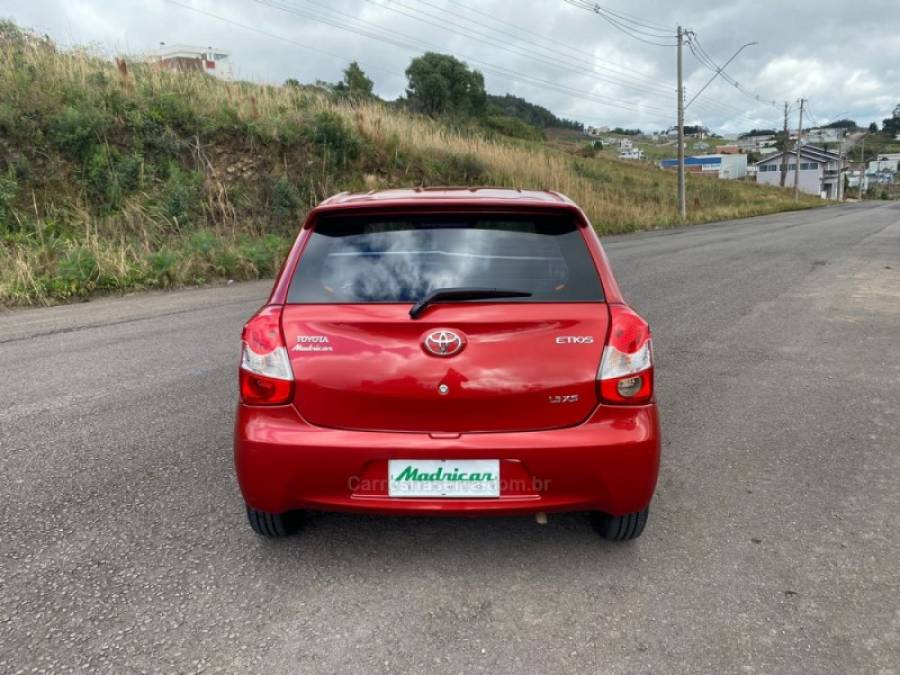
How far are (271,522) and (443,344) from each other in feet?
3.65

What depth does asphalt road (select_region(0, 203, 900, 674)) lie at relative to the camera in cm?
217

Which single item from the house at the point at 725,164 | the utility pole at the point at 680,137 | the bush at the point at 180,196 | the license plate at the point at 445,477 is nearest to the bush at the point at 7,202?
the bush at the point at 180,196

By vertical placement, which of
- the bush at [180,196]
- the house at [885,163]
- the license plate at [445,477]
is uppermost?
the bush at [180,196]

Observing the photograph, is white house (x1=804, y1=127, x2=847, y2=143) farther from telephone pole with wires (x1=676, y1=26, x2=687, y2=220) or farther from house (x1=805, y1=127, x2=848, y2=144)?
telephone pole with wires (x1=676, y1=26, x2=687, y2=220)

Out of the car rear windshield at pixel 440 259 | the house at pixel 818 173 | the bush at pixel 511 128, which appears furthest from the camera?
the house at pixel 818 173

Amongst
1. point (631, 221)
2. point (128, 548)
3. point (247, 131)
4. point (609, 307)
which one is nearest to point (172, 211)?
point (247, 131)

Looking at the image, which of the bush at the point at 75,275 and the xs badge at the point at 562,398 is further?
the bush at the point at 75,275

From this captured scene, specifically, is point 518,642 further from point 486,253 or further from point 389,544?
point 486,253

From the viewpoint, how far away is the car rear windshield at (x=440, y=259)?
261cm

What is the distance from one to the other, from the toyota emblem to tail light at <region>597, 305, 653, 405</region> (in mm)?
557

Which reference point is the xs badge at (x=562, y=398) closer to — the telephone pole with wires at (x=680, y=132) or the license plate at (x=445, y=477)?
the license plate at (x=445, y=477)

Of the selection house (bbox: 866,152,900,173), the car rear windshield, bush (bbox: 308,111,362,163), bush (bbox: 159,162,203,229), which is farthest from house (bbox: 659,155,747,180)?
the car rear windshield

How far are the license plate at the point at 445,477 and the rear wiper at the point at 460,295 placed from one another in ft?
1.87

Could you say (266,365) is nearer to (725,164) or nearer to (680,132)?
(680,132)
